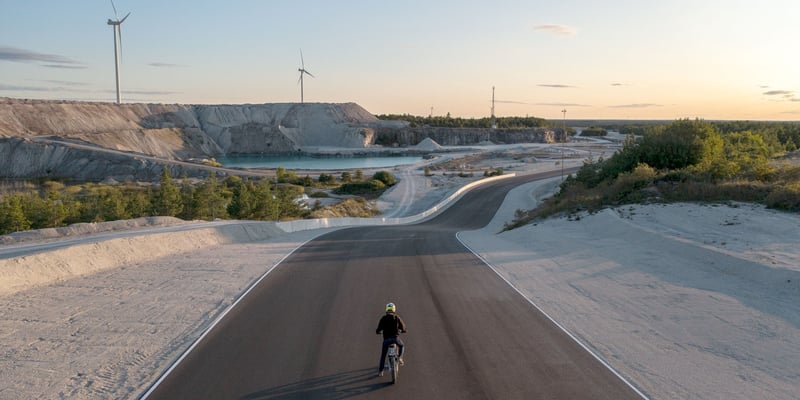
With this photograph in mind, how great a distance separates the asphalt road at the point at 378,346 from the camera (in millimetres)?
9188

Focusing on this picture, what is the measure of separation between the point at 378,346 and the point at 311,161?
138 meters

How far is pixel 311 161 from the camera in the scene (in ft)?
483

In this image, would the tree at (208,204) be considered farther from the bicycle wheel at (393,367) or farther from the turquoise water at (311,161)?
the turquoise water at (311,161)

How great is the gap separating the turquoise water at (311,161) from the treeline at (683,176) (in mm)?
94075

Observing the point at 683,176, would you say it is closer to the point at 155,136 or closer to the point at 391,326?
the point at 391,326

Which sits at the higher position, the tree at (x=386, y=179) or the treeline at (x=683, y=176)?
the treeline at (x=683, y=176)

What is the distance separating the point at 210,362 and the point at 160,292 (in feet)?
20.7

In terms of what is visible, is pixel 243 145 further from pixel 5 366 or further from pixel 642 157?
pixel 5 366

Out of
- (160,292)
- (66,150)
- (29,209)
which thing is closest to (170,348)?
(160,292)

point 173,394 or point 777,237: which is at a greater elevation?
point 777,237

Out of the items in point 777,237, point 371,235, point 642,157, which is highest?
point 642,157

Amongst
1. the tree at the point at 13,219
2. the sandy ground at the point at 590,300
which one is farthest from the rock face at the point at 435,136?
the sandy ground at the point at 590,300

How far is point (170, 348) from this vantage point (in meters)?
11.2

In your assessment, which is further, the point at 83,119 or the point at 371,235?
the point at 83,119
